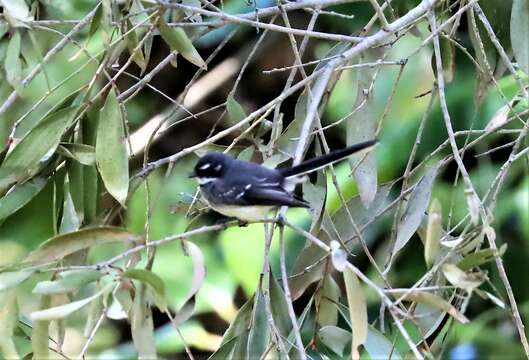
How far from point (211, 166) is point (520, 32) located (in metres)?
0.72

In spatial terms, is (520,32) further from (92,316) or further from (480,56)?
(92,316)

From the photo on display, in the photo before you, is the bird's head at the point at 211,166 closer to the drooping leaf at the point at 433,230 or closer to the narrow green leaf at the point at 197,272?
the narrow green leaf at the point at 197,272

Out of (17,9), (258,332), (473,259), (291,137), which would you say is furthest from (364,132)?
(17,9)

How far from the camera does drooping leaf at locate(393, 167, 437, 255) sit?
1.85 meters

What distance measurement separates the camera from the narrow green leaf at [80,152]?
74.5 inches

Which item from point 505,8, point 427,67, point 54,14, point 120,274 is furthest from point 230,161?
point 427,67

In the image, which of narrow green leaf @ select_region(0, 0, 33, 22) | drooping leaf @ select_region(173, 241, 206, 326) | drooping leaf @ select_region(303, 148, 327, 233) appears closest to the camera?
drooping leaf @ select_region(173, 241, 206, 326)

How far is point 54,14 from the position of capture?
2.32 m

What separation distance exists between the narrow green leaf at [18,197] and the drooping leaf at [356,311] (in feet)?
2.23

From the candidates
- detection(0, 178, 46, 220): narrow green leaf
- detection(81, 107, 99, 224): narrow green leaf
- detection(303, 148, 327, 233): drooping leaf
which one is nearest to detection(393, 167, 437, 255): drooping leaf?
detection(303, 148, 327, 233): drooping leaf

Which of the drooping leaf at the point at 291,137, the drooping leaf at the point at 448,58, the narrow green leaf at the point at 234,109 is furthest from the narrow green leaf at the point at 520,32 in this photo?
the narrow green leaf at the point at 234,109

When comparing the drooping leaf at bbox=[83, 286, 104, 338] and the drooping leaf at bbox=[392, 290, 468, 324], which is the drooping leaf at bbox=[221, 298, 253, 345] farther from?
the drooping leaf at bbox=[392, 290, 468, 324]

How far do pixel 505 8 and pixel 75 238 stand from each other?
1.32m

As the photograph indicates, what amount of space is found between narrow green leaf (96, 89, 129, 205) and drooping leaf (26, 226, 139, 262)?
0.78 ft
